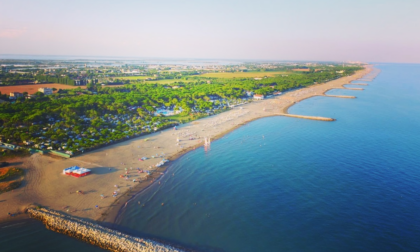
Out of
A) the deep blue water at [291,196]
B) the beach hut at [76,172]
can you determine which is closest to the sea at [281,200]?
the deep blue water at [291,196]

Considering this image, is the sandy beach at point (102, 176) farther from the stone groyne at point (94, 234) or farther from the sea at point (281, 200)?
the sea at point (281, 200)

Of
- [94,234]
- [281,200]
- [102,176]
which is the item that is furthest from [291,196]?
[102,176]

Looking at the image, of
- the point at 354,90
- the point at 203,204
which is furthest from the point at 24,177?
the point at 354,90

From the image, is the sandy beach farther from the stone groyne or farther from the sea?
the sea

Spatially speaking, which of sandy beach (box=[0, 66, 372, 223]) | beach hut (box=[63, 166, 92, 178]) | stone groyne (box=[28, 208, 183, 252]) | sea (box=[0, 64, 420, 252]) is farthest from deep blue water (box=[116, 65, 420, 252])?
beach hut (box=[63, 166, 92, 178])

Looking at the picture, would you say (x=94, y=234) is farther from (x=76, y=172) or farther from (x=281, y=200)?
(x=281, y=200)
